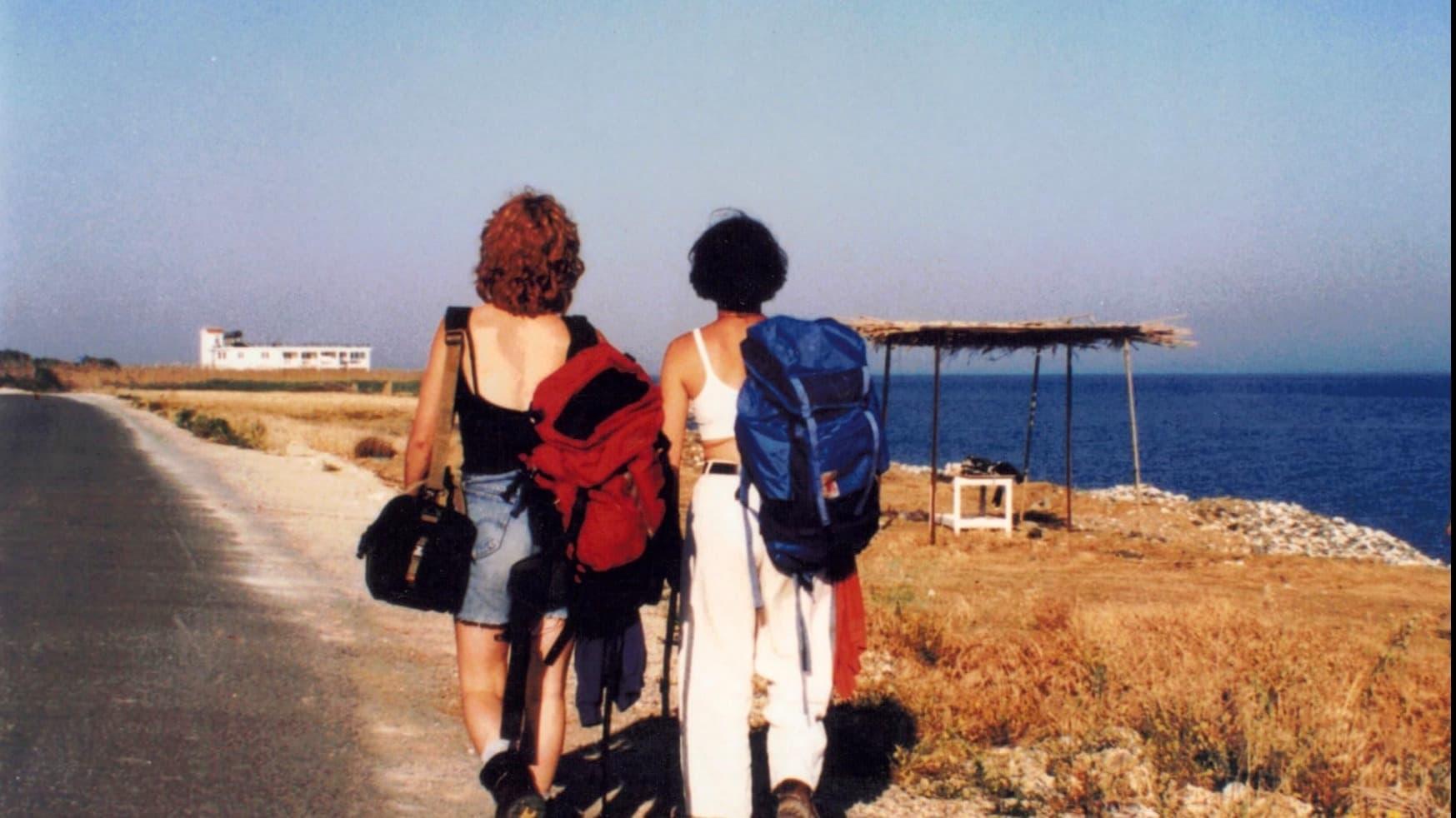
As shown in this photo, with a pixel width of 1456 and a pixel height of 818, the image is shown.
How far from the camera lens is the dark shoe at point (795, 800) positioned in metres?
3.77

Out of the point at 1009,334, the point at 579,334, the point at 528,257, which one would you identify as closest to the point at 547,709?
the point at 579,334

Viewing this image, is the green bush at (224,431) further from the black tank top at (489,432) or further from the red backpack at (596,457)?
the red backpack at (596,457)

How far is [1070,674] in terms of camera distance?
6949mm

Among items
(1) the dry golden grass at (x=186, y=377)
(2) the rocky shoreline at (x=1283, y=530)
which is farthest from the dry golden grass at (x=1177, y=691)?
(1) the dry golden grass at (x=186, y=377)

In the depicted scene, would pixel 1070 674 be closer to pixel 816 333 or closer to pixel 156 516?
pixel 816 333

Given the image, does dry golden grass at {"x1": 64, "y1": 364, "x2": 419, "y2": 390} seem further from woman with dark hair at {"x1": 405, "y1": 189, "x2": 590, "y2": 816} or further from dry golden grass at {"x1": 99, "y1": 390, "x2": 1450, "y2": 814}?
woman with dark hair at {"x1": 405, "y1": 189, "x2": 590, "y2": 816}

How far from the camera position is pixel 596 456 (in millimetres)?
3672

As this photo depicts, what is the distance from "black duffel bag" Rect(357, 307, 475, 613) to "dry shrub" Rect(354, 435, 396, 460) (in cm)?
2743

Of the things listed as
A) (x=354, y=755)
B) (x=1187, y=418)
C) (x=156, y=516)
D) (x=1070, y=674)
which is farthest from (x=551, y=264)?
(x=1187, y=418)

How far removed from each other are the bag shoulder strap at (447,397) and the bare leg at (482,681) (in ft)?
1.44

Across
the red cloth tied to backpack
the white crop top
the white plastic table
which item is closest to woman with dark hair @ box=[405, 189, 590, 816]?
the red cloth tied to backpack

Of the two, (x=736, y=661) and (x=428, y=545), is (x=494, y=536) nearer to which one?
(x=428, y=545)

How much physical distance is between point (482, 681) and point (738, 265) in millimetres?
1487

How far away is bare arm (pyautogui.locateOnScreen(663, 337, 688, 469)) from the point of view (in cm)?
392
